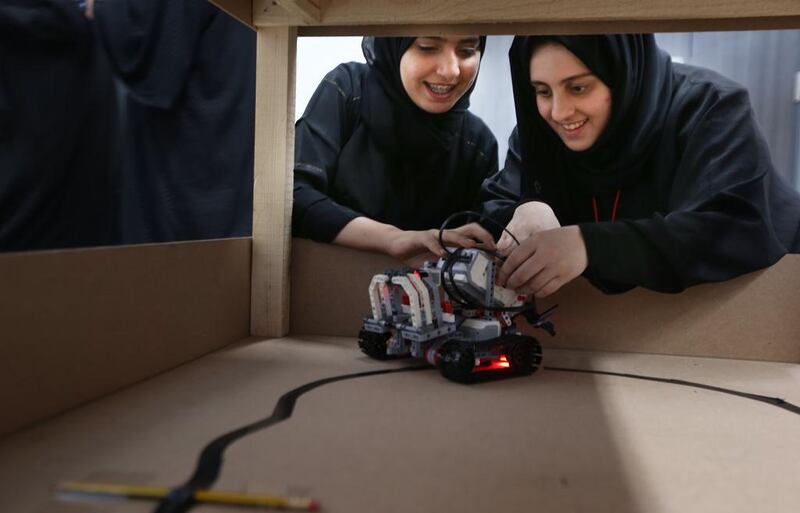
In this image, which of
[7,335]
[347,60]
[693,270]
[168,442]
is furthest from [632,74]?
[7,335]

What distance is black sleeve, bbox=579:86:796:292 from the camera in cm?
368

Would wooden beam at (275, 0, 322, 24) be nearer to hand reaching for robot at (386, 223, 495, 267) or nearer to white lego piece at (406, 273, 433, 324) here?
hand reaching for robot at (386, 223, 495, 267)

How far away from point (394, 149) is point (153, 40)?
2007 millimetres

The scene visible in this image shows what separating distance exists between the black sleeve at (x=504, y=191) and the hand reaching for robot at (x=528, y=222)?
6cm

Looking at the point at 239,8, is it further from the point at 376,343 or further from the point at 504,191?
the point at 376,343

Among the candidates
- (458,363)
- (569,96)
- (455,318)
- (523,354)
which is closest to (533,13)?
(569,96)

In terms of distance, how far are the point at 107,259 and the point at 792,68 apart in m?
3.90

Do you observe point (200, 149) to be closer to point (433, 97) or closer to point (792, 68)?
point (433, 97)

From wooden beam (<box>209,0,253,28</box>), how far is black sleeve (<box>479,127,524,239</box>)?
1.79 metres

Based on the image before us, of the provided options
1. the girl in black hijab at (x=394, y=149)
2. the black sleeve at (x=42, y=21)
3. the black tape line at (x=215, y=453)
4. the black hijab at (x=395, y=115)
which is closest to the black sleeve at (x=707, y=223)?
the girl in black hijab at (x=394, y=149)

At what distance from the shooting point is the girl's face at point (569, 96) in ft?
12.6

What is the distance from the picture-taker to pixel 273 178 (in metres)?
4.14

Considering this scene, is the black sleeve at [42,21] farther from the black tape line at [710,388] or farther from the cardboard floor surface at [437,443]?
the black tape line at [710,388]

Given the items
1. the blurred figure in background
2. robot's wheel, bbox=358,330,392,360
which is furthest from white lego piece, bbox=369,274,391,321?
the blurred figure in background
